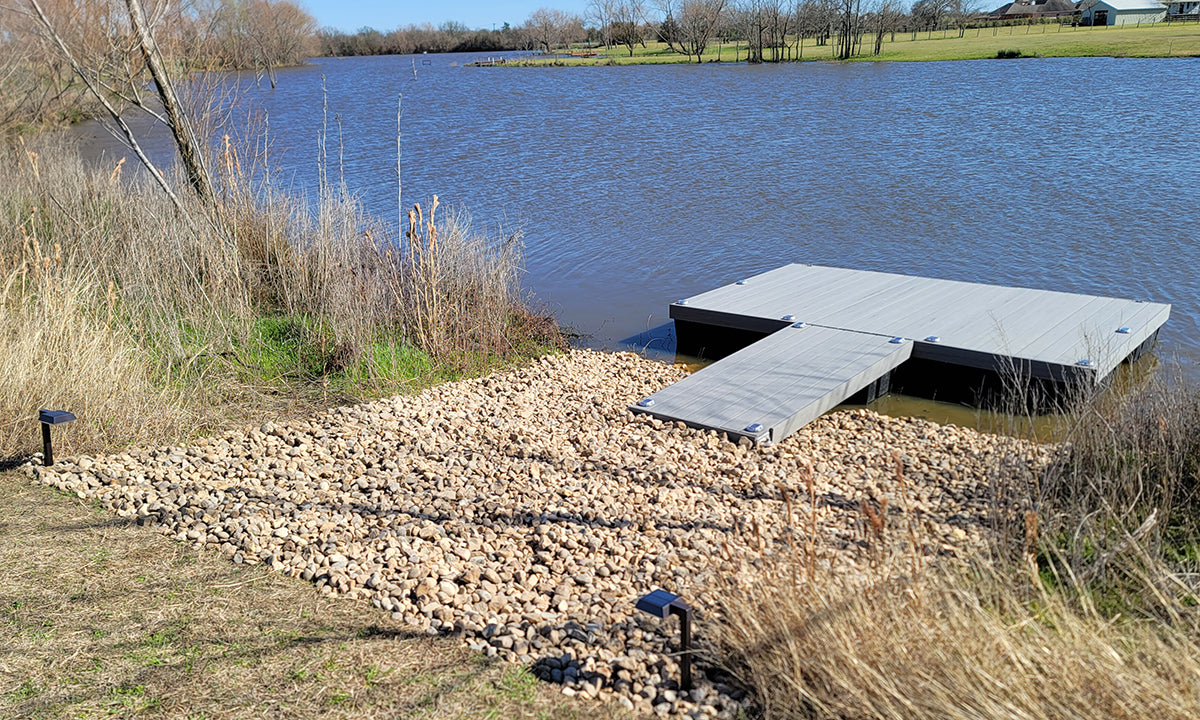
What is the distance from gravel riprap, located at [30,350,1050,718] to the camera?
11.1 feet

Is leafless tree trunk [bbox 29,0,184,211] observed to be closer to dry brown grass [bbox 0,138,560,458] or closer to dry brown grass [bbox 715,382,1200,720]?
dry brown grass [bbox 0,138,560,458]

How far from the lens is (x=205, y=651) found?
325 cm

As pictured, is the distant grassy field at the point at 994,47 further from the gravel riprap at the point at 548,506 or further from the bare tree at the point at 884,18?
the gravel riprap at the point at 548,506

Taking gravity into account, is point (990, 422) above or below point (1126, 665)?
below

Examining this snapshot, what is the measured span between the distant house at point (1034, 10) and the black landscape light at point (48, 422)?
75545mm

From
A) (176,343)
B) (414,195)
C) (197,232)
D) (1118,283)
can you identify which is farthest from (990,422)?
(414,195)

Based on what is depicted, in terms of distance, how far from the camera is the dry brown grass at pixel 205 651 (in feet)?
9.69

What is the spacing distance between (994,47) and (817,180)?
1205 inches

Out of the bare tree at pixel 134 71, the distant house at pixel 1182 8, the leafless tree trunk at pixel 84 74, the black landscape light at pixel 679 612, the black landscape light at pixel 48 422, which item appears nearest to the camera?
the black landscape light at pixel 679 612

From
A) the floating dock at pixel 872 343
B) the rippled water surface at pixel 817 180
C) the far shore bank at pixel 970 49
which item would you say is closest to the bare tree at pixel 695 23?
the far shore bank at pixel 970 49

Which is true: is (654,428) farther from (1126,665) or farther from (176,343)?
(1126,665)

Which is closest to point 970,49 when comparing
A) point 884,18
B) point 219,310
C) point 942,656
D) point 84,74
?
point 884,18

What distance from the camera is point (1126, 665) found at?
2508 mm

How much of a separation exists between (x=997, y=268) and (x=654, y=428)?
20.8 feet
